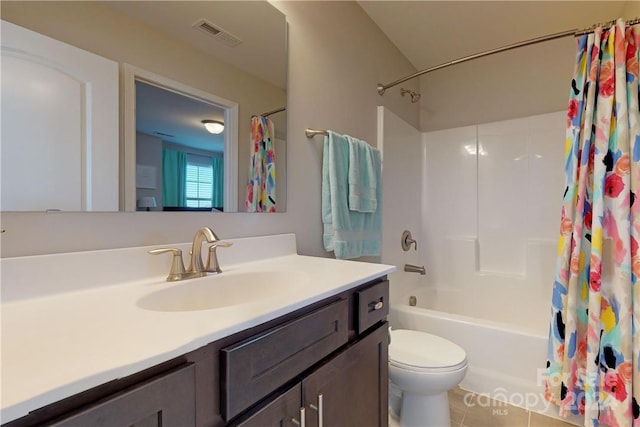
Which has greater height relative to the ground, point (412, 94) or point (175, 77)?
point (412, 94)

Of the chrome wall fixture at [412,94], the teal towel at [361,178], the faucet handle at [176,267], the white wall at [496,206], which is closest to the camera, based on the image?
the faucet handle at [176,267]

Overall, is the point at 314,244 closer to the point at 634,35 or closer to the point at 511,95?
the point at 634,35

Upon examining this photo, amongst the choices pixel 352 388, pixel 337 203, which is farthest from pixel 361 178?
pixel 352 388

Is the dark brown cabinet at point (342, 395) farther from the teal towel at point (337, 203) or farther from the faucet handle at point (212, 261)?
the teal towel at point (337, 203)

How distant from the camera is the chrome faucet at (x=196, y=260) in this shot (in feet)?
2.99

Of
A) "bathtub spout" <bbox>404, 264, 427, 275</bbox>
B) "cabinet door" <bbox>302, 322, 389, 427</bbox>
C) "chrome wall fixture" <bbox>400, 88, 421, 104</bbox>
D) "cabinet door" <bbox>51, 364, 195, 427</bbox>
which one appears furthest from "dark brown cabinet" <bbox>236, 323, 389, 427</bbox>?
"chrome wall fixture" <bbox>400, 88, 421, 104</bbox>

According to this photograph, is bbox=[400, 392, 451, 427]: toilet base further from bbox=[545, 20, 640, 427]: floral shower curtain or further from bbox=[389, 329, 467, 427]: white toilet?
bbox=[545, 20, 640, 427]: floral shower curtain

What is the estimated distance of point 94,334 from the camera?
51 centimetres

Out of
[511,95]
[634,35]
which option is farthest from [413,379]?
[511,95]

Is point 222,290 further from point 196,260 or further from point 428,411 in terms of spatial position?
point 428,411

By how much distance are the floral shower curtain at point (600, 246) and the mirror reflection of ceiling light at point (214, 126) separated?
159cm

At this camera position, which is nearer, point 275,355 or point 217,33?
point 275,355

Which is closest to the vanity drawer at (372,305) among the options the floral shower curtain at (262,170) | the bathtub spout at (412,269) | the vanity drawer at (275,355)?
the vanity drawer at (275,355)

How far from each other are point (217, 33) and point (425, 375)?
1592mm
